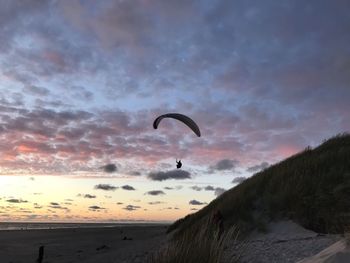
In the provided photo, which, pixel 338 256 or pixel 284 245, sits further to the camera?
pixel 284 245

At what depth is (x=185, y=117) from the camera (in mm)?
18875

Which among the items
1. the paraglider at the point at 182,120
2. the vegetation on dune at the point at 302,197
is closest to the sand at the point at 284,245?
the vegetation on dune at the point at 302,197

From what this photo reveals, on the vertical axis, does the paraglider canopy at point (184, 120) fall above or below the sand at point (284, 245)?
above

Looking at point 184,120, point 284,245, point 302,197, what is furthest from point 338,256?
point 184,120

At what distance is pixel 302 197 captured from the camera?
18766mm

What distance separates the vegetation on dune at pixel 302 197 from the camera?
17.6 meters

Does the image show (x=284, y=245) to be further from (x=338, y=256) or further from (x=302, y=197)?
(x=338, y=256)

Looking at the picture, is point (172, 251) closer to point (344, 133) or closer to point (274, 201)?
point (274, 201)

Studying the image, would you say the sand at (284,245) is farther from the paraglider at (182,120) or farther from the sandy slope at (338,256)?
the paraglider at (182,120)

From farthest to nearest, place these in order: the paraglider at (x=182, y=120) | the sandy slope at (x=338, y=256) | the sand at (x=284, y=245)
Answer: the paraglider at (x=182, y=120)
the sand at (x=284, y=245)
the sandy slope at (x=338, y=256)

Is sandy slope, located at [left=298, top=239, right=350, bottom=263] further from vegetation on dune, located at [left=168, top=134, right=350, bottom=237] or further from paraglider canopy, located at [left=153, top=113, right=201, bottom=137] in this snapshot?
paraglider canopy, located at [left=153, top=113, right=201, bottom=137]

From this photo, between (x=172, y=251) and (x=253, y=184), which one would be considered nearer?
(x=172, y=251)

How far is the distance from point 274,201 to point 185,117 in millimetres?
5295

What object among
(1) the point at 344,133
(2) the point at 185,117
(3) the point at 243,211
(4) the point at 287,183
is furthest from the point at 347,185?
(1) the point at 344,133
